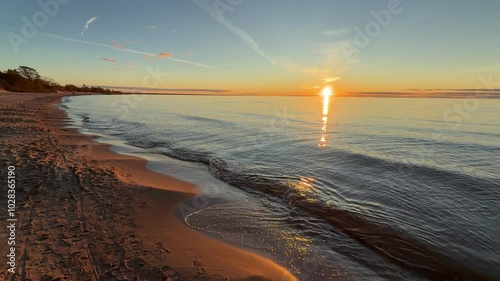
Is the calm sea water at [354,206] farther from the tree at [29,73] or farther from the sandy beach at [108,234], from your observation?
the tree at [29,73]

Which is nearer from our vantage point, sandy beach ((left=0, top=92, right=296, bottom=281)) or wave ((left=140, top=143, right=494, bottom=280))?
sandy beach ((left=0, top=92, right=296, bottom=281))

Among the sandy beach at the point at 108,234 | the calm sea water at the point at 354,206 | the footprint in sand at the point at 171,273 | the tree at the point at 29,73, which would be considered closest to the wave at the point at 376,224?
the calm sea water at the point at 354,206

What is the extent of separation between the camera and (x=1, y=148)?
37.4ft

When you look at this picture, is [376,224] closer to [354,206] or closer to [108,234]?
[354,206]

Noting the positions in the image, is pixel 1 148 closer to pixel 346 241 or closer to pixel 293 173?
pixel 293 173

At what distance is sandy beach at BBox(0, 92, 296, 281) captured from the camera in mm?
4363

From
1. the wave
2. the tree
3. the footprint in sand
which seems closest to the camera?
the footprint in sand

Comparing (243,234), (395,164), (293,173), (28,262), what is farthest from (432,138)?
(28,262)

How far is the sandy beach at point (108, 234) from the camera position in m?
4.36

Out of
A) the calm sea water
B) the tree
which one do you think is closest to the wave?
the calm sea water

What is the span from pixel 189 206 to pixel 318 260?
4.13 meters

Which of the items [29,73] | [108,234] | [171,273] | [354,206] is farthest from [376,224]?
[29,73]

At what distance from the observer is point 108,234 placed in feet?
17.8

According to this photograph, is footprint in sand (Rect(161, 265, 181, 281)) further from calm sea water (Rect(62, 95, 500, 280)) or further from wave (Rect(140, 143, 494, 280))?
wave (Rect(140, 143, 494, 280))
